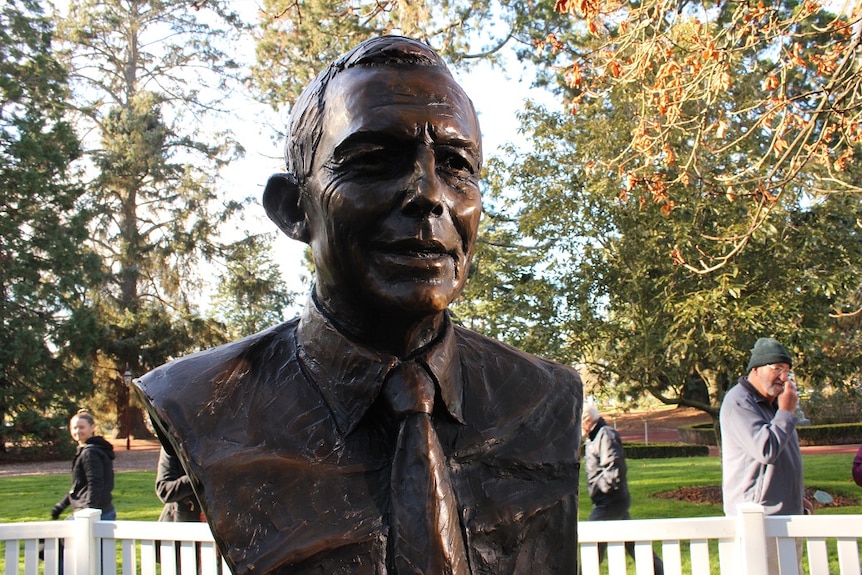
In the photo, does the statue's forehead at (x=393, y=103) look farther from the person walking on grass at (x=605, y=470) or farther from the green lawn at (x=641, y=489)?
the green lawn at (x=641, y=489)

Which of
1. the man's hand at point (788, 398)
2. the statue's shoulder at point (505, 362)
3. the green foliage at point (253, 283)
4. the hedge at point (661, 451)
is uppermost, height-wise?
the green foliage at point (253, 283)

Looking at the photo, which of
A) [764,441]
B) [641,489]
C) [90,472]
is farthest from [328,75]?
[641,489]

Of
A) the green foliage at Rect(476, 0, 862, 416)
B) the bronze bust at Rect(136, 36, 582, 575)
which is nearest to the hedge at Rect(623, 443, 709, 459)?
the green foliage at Rect(476, 0, 862, 416)

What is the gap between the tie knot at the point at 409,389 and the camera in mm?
1629

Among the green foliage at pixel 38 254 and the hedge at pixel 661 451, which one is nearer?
the hedge at pixel 661 451

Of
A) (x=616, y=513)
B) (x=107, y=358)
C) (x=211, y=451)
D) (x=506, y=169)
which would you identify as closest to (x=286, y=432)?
(x=211, y=451)

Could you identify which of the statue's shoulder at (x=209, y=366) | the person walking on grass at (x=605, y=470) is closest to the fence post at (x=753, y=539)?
the person walking on grass at (x=605, y=470)

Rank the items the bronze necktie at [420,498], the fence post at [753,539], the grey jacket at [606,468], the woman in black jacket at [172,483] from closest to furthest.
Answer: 1. the bronze necktie at [420,498]
2. the fence post at [753,539]
3. the woman in black jacket at [172,483]
4. the grey jacket at [606,468]

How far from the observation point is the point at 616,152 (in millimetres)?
9227

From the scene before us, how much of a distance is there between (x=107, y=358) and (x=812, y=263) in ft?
72.9

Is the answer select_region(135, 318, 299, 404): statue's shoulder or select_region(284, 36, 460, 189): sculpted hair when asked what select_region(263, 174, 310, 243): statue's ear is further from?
select_region(135, 318, 299, 404): statue's shoulder

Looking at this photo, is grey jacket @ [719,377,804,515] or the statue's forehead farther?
grey jacket @ [719,377,804,515]

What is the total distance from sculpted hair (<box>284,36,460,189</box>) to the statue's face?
3 centimetres

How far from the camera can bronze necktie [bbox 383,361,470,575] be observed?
1.52 meters
